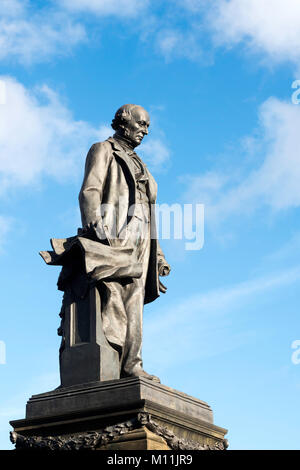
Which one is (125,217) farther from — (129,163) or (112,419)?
(112,419)

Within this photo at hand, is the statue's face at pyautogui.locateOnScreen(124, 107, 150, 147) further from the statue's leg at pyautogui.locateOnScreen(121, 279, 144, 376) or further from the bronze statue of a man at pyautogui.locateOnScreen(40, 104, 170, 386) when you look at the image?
the statue's leg at pyautogui.locateOnScreen(121, 279, 144, 376)

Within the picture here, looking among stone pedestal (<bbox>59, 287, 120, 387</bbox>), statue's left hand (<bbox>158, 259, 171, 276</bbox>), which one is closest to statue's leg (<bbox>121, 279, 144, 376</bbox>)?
stone pedestal (<bbox>59, 287, 120, 387</bbox>)

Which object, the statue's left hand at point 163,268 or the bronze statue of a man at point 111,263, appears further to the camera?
the statue's left hand at point 163,268

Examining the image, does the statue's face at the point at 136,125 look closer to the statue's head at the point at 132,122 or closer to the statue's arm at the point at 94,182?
the statue's head at the point at 132,122

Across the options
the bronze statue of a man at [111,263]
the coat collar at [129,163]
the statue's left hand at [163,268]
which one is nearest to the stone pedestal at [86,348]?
the bronze statue of a man at [111,263]

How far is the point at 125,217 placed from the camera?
1252cm

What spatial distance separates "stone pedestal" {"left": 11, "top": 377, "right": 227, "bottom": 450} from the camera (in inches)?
413

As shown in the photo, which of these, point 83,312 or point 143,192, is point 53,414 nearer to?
point 83,312

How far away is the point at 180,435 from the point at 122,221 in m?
3.28

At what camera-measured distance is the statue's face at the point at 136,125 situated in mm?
13250

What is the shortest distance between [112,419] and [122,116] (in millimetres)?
5010

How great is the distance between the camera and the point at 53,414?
11031 mm

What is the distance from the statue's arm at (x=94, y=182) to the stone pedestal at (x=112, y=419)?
2520 mm
